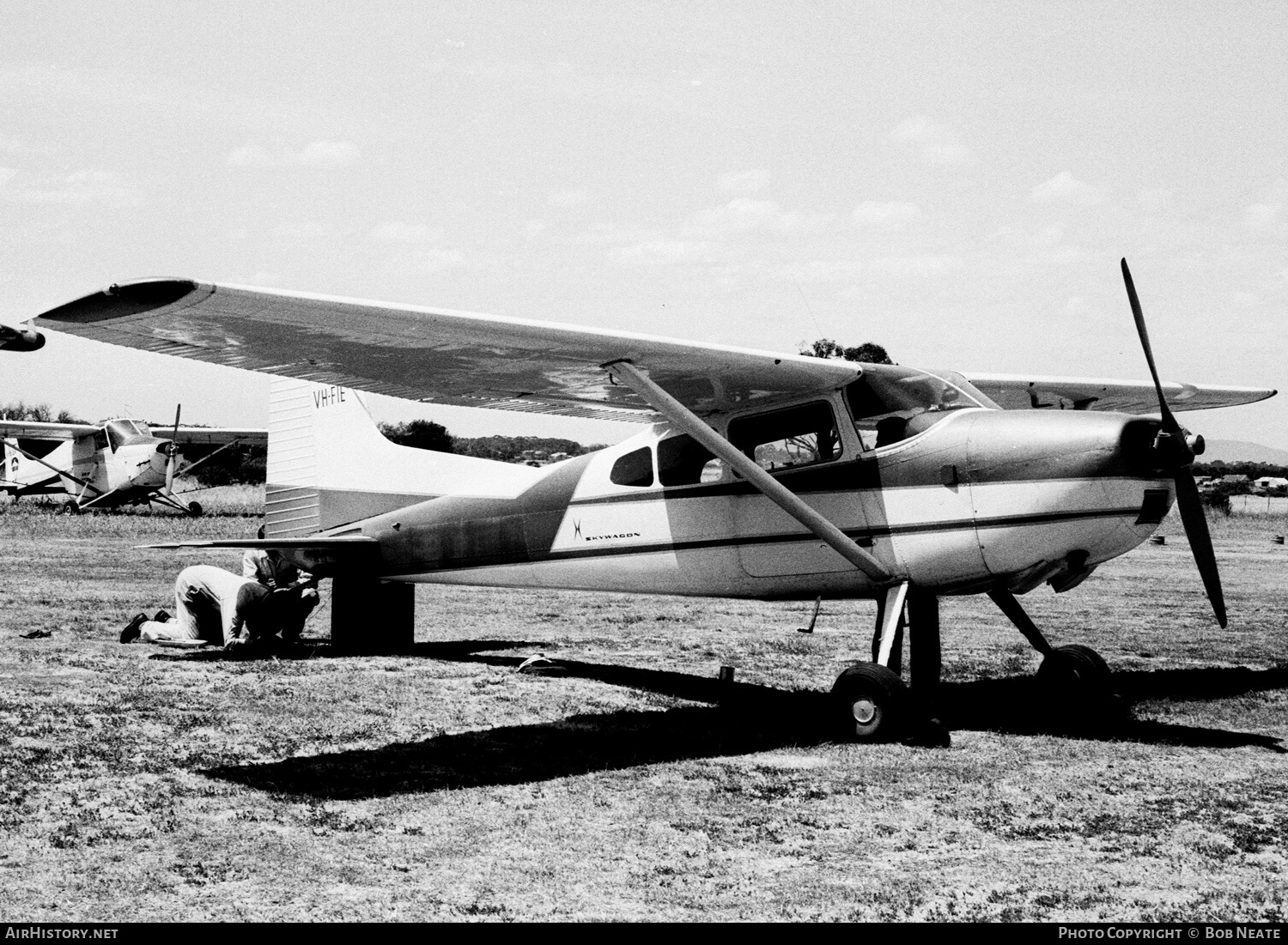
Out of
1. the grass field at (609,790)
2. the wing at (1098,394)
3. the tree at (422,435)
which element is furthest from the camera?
the tree at (422,435)

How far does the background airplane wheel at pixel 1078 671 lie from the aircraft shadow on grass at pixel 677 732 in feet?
0.59

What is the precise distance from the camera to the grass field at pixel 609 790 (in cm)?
454

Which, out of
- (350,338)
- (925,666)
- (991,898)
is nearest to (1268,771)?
(925,666)

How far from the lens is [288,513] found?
12.4m

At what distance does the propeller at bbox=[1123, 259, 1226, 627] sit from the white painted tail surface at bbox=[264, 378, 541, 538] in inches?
208

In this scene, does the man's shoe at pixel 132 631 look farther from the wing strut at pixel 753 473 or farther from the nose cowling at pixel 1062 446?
the nose cowling at pixel 1062 446

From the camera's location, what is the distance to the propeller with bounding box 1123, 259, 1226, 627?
7.30 meters

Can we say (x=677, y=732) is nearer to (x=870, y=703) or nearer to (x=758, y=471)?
(x=870, y=703)

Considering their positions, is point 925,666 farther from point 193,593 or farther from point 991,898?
point 193,593

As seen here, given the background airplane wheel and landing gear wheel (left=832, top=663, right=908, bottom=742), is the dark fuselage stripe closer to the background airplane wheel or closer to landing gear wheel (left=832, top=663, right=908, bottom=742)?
landing gear wheel (left=832, top=663, right=908, bottom=742)

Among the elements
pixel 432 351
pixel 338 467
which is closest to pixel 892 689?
pixel 432 351

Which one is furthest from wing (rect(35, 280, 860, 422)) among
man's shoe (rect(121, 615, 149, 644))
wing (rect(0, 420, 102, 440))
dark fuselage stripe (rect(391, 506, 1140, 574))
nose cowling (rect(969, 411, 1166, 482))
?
wing (rect(0, 420, 102, 440))

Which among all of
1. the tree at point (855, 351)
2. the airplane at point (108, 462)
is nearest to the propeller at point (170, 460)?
the airplane at point (108, 462)

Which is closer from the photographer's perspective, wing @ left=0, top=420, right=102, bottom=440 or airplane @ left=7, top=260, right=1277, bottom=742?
airplane @ left=7, top=260, right=1277, bottom=742
